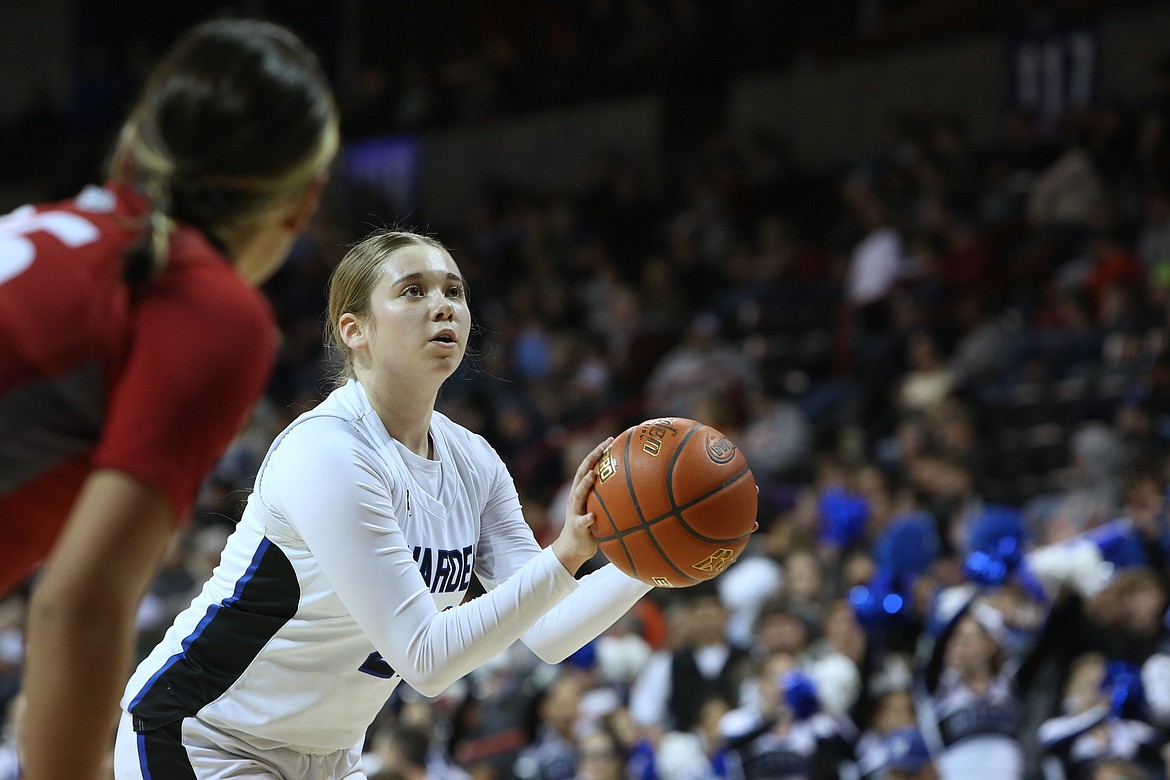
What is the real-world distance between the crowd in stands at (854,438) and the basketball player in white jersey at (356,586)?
0.28 metres

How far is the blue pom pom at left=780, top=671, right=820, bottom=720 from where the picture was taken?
6.58m

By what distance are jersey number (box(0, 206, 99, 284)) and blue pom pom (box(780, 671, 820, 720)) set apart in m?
5.26

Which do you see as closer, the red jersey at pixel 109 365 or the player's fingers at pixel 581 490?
the red jersey at pixel 109 365

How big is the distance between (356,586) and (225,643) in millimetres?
427

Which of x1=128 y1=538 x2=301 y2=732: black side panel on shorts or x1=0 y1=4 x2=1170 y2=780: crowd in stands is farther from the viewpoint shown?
x1=0 y1=4 x2=1170 y2=780: crowd in stands

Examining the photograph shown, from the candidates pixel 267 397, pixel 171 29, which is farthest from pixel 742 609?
pixel 171 29

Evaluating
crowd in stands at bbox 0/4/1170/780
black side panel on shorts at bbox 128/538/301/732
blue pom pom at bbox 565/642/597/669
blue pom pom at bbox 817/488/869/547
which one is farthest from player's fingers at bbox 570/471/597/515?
blue pom pom at bbox 817/488/869/547

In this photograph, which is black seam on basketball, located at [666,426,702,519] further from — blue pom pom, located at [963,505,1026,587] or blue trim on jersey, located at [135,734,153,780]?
blue pom pom, located at [963,505,1026,587]

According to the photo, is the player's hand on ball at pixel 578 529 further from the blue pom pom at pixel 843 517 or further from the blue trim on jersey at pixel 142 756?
the blue pom pom at pixel 843 517

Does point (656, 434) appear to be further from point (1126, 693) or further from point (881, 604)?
point (881, 604)

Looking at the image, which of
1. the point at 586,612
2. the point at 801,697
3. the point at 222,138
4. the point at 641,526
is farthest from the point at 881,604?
the point at 222,138

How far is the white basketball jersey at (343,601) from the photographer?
2.74 metres

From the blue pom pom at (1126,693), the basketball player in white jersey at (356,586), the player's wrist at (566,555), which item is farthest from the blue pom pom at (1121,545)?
the player's wrist at (566,555)

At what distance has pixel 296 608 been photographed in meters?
2.96
